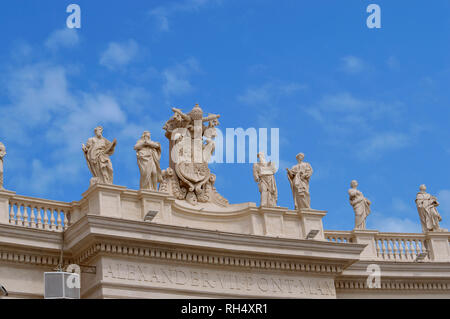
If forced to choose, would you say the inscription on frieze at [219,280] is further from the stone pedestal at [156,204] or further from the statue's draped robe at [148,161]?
the statue's draped robe at [148,161]

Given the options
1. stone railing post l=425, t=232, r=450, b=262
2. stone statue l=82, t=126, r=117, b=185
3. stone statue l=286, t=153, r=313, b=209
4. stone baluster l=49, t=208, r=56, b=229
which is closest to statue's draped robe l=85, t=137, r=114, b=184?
stone statue l=82, t=126, r=117, b=185

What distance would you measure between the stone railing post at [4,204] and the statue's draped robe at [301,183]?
8.40 metres

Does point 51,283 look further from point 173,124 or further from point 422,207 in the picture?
point 422,207

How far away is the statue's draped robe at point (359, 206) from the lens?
1114 inches

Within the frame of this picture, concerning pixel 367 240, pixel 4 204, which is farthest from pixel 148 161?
pixel 367 240

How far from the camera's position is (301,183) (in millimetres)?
27109

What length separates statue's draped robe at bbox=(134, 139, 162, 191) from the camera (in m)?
24.6

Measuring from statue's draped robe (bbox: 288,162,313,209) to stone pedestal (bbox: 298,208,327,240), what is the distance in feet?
0.89

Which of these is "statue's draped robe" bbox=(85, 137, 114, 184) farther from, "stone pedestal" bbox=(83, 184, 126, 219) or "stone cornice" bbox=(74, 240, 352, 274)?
"stone cornice" bbox=(74, 240, 352, 274)

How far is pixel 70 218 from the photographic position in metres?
24.2

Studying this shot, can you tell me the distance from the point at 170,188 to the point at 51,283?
5.86 meters
